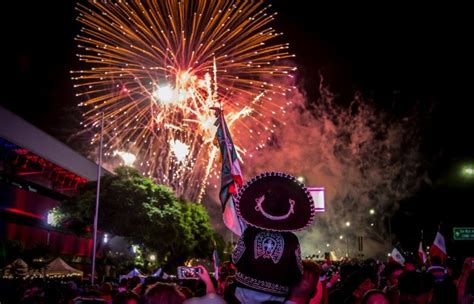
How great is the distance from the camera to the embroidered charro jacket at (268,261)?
211 inches

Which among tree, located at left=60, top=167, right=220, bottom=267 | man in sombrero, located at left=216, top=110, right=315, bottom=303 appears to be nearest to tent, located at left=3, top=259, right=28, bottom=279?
tree, located at left=60, top=167, right=220, bottom=267

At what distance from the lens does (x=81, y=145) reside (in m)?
57.3

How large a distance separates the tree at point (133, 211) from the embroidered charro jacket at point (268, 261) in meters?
32.2

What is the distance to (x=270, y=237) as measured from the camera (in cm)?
549

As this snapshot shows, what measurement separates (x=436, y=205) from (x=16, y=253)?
125ft

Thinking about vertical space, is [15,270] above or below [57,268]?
below

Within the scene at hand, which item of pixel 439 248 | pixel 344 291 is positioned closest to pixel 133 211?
pixel 439 248

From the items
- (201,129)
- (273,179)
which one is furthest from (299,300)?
(201,129)

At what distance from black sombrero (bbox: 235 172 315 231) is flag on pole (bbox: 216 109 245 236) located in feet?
6.51

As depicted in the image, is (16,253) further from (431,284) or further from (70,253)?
(431,284)

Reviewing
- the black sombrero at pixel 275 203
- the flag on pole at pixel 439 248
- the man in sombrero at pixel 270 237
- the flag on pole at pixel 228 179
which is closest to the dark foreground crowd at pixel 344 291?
the man in sombrero at pixel 270 237

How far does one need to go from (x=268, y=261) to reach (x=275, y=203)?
561 mm

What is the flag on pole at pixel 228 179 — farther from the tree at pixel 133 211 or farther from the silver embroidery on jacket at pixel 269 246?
the tree at pixel 133 211

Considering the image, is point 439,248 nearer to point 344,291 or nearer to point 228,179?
point 344,291
